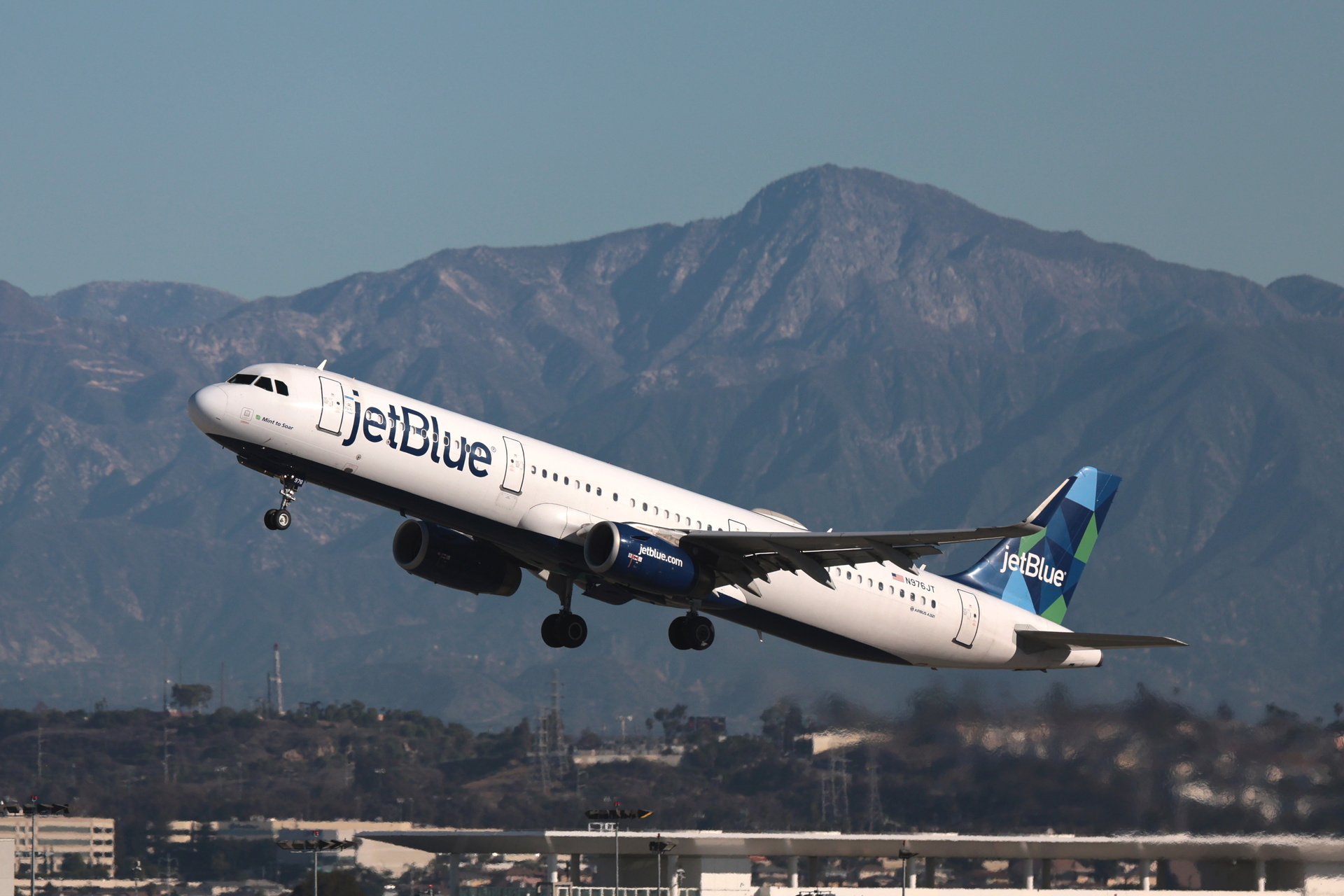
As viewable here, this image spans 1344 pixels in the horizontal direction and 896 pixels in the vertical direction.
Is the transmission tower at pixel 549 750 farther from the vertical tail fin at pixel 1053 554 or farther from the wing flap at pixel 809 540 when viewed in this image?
the wing flap at pixel 809 540

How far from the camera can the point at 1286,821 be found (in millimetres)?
68688

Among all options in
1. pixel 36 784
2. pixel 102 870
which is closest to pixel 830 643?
pixel 102 870

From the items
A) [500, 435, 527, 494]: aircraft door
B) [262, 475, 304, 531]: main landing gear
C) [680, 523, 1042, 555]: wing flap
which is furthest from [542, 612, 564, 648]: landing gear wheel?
[262, 475, 304, 531]: main landing gear

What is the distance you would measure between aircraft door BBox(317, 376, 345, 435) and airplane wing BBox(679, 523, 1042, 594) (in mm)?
9334

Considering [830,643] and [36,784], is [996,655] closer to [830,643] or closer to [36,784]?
[830,643]

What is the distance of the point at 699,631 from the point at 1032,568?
48.5 feet

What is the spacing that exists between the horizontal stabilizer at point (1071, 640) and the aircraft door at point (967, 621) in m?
1.60

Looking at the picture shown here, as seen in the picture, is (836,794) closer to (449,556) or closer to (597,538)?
(449,556)

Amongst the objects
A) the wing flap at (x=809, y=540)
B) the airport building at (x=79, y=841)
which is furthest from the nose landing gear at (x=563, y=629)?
the airport building at (x=79, y=841)

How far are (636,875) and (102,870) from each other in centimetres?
7406

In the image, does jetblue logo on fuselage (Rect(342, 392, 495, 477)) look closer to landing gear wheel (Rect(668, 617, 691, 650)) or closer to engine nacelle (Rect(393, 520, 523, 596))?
engine nacelle (Rect(393, 520, 523, 596))

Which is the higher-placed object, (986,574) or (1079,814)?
(986,574)

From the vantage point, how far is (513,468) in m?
48.6

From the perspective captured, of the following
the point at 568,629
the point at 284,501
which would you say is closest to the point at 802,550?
the point at 568,629
